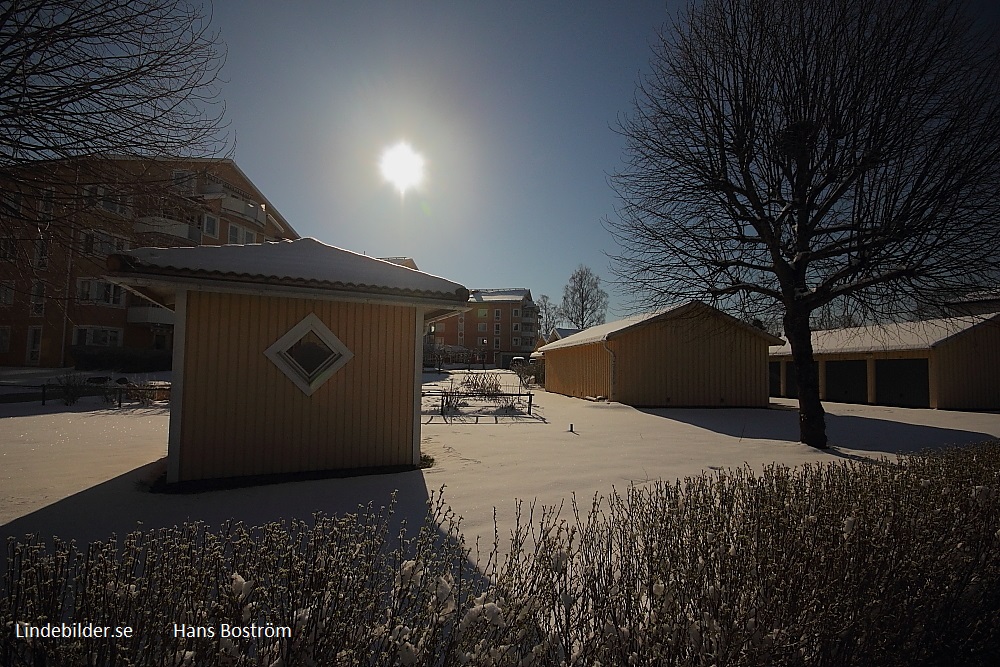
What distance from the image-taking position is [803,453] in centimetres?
899

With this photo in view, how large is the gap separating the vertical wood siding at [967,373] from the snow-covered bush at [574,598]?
1972 centimetres

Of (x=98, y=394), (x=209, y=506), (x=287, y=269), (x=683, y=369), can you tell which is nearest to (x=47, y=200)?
(x=287, y=269)

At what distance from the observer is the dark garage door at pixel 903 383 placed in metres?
18.8

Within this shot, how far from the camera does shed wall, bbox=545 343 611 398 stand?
19.5 m

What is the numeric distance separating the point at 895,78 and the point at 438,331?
75749 mm

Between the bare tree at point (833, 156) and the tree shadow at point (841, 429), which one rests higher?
the bare tree at point (833, 156)

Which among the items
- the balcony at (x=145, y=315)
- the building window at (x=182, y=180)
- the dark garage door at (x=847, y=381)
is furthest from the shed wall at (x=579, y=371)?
the balcony at (x=145, y=315)

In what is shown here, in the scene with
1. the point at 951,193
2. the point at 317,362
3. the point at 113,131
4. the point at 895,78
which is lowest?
the point at 317,362

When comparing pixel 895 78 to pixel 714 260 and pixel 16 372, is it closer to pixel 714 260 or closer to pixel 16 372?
pixel 714 260

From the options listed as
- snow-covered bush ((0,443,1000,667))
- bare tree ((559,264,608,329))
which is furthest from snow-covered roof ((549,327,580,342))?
snow-covered bush ((0,443,1000,667))

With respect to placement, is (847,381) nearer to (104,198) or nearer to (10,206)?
(104,198)

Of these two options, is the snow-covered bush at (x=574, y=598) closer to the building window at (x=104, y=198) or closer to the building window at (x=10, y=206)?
the building window at (x=10, y=206)

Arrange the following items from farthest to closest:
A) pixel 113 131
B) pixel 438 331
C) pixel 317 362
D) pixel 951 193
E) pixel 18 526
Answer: pixel 438 331, pixel 951 193, pixel 317 362, pixel 113 131, pixel 18 526

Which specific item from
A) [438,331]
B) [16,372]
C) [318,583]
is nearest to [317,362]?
[318,583]
